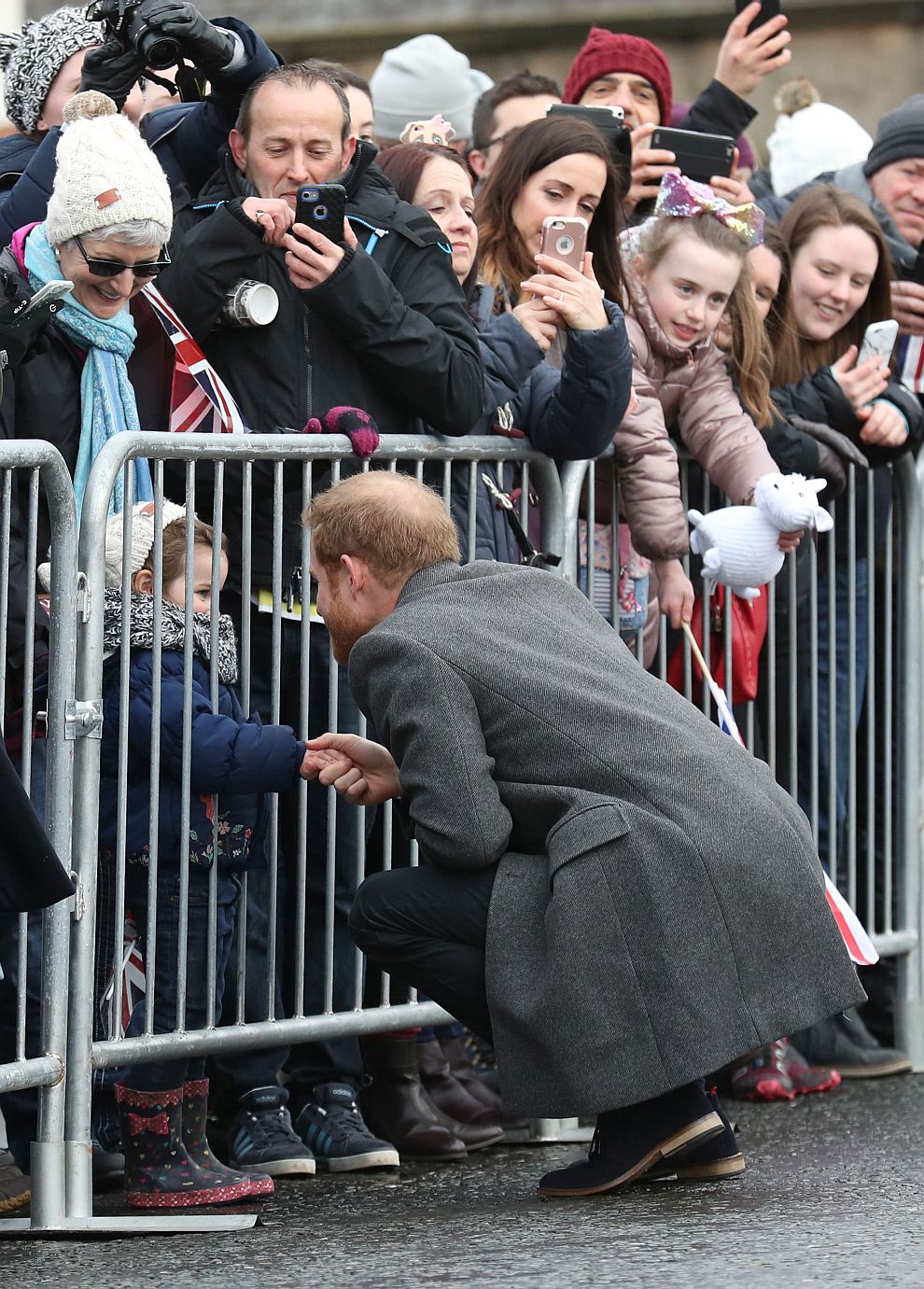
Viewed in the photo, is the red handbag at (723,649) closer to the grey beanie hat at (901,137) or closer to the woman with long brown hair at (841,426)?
the woman with long brown hair at (841,426)

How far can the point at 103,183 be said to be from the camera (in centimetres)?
496

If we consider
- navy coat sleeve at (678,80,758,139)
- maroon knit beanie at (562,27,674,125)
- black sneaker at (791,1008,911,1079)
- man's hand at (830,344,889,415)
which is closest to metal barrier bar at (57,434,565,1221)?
man's hand at (830,344,889,415)

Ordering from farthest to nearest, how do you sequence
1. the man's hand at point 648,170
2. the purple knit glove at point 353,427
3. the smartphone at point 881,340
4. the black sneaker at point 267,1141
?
1. the man's hand at point 648,170
2. the smartphone at point 881,340
3. the purple knit glove at point 353,427
4. the black sneaker at point 267,1141

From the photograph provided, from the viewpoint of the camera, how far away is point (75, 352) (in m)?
5.04

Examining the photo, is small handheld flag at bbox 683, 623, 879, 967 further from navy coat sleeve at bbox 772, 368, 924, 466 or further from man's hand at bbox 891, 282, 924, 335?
man's hand at bbox 891, 282, 924, 335

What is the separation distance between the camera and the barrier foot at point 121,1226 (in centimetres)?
451

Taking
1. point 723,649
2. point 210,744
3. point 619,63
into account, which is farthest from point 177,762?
point 619,63

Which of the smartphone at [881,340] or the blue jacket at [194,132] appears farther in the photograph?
the smartphone at [881,340]

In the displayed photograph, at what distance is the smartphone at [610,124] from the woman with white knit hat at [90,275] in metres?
1.87

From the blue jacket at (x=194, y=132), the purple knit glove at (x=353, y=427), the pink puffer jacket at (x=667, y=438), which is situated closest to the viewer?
the purple knit glove at (x=353, y=427)

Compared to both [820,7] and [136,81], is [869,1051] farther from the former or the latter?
[820,7]

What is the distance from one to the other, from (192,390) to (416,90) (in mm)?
3415

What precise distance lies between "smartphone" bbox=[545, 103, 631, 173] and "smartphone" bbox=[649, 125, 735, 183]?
39 centimetres

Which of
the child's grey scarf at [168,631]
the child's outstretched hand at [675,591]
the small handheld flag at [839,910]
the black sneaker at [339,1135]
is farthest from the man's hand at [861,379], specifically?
the black sneaker at [339,1135]
